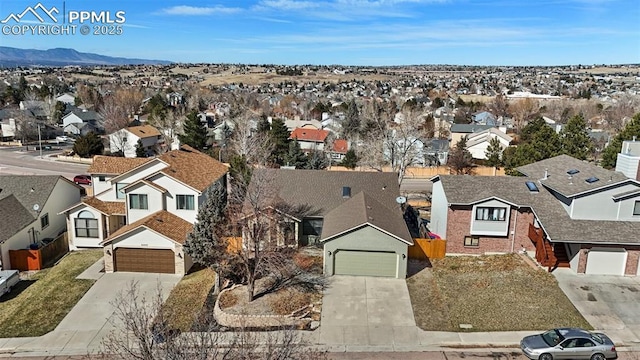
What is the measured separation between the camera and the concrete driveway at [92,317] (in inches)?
839

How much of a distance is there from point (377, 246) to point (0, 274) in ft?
72.6

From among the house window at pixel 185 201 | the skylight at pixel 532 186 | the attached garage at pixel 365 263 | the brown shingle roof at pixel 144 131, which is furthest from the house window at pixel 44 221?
the brown shingle roof at pixel 144 131

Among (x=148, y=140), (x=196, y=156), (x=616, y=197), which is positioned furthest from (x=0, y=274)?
(x=148, y=140)

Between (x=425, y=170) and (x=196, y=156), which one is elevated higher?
(x=196, y=156)

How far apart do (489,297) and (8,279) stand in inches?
1073

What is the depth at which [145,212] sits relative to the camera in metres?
31.8

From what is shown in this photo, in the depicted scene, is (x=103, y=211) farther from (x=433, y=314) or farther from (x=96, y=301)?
(x=433, y=314)

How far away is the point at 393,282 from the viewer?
89.5ft

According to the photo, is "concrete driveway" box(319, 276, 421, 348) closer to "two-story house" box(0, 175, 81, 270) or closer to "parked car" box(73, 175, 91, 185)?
"two-story house" box(0, 175, 81, 270)

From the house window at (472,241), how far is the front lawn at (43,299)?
2373 centimetres

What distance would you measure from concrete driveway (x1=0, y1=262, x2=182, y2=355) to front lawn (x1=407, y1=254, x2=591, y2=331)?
47.8 ft

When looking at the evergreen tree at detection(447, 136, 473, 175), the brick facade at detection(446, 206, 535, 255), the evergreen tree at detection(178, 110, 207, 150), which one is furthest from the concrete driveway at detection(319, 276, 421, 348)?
the evergreen tree at detection(178, 110, 207, 150)

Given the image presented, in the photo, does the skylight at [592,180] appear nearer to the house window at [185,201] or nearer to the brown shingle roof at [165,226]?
the brown shingle roof at [165,226]

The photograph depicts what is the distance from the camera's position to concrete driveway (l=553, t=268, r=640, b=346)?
2211cm
